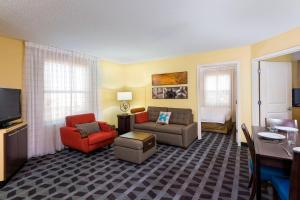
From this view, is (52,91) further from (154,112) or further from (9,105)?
(154,112)

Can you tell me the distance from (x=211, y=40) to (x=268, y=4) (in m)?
1.42

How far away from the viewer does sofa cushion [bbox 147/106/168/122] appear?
199 inches

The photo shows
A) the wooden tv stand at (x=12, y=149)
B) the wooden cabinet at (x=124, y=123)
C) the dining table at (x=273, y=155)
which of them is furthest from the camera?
the wooden cabinet at (x=124, y=123)

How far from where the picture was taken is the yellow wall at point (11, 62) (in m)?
3.21

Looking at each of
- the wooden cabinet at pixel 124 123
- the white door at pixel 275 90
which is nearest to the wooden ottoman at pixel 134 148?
the wooden cabinet at pixel 124 123

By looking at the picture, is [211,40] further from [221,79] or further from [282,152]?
[221,79]

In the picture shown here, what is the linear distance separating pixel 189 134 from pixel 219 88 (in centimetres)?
351

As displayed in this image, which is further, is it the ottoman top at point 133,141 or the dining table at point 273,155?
the ottoman top at point 133,141

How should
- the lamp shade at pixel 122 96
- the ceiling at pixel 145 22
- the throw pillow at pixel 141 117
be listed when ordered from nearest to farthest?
the ceiling at pixel 145 22
the throw pillow at pixel 141 117
the lamp shade at pixel 122 96

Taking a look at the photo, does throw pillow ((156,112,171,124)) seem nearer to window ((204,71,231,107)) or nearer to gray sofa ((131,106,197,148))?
gray sofa ((131,106,197,148))

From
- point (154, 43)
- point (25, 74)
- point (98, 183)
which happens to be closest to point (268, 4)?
point (154, 43)

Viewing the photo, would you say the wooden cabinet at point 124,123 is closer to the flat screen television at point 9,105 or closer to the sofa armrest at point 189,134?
the sofa armrest at point 189,134

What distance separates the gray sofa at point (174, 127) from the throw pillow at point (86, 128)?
1.18 m

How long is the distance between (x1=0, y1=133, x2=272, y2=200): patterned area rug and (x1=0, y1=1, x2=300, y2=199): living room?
2 centimetres
